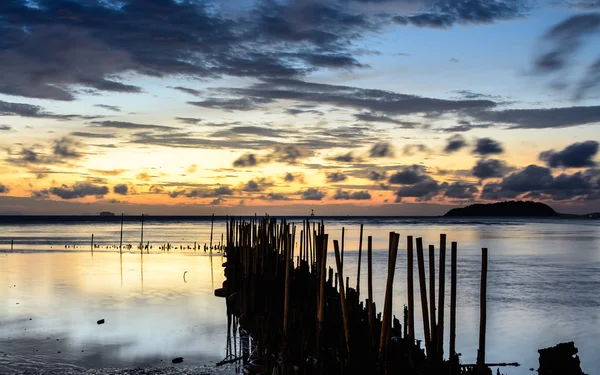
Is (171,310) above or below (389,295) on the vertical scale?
below

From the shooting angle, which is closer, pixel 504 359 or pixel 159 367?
pixel 159 367

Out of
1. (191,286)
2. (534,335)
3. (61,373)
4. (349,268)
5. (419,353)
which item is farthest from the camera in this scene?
(349,268)

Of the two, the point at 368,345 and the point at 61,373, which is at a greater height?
the point at 368,345

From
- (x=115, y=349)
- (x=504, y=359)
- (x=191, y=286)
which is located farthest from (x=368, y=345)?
(x=191, y=286)

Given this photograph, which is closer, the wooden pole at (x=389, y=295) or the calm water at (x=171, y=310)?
the wooden pole at (x=389, y=295)

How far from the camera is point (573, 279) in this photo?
32.4 m

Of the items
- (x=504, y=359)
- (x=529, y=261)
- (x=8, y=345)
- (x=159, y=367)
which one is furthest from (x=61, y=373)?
(x=529, y=261)

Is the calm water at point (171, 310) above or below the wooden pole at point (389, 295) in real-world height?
below

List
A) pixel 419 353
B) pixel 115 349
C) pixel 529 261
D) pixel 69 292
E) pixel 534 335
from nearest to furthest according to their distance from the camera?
pixel 419 353 < pixel 115 349 < pixel 534 335 < pixel 69 292 < pixel 529 261

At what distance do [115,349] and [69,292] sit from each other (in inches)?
433

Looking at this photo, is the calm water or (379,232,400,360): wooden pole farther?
the calm water

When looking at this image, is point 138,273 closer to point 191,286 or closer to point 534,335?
point 191,286

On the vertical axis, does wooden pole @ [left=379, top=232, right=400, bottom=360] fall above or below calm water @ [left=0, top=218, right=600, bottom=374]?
above

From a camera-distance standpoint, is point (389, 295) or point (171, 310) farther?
point (171, 310)
